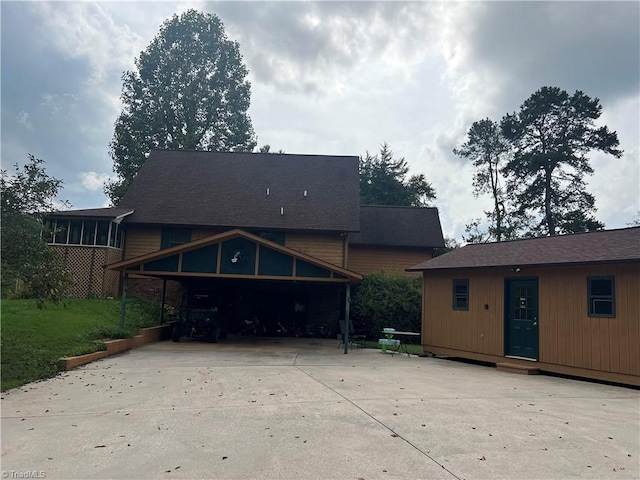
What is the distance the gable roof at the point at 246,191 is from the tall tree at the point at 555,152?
14.6 metres

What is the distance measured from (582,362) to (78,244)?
18.7m

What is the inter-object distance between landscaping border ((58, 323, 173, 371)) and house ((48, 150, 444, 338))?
1669 millimetres

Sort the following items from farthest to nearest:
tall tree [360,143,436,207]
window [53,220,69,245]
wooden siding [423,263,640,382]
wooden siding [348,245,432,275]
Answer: tall tree [360,143,436,207] < wooden siding [348,245,432,275] < window [53,220,69,245] < wooden siding [423,263,640,382]

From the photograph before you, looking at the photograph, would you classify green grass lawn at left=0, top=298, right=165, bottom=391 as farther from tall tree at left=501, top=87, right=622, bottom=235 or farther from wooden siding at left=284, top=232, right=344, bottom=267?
tall tree at left=501, top=87, right=622, bottom=235

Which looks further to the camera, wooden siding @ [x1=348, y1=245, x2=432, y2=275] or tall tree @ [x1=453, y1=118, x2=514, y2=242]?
tall tree @ [x1=453, y1=118, x2=514, y2=242]

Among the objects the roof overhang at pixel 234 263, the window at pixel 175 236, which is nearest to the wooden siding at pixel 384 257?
the window at pixel 175 236

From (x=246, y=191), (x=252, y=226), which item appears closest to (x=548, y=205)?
(x=246, y=191)

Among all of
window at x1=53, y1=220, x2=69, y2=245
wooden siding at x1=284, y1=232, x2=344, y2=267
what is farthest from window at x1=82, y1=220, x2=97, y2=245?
wooden siding at x1=284, y1=232, x2=344, y2=267

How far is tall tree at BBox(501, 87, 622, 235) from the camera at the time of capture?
2877 centimetres

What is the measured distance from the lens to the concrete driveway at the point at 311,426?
4.12 meters

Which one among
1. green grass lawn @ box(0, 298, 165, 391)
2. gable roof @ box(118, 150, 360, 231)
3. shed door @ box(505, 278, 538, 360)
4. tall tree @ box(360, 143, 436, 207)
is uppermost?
tall tree @ box(360, 143, 436, 207)

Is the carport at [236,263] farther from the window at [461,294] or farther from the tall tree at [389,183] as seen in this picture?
the tall tree at [389,183]

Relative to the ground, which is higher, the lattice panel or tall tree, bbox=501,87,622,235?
tall tree, bbox=501,87,622,235

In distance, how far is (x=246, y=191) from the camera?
21812mm
